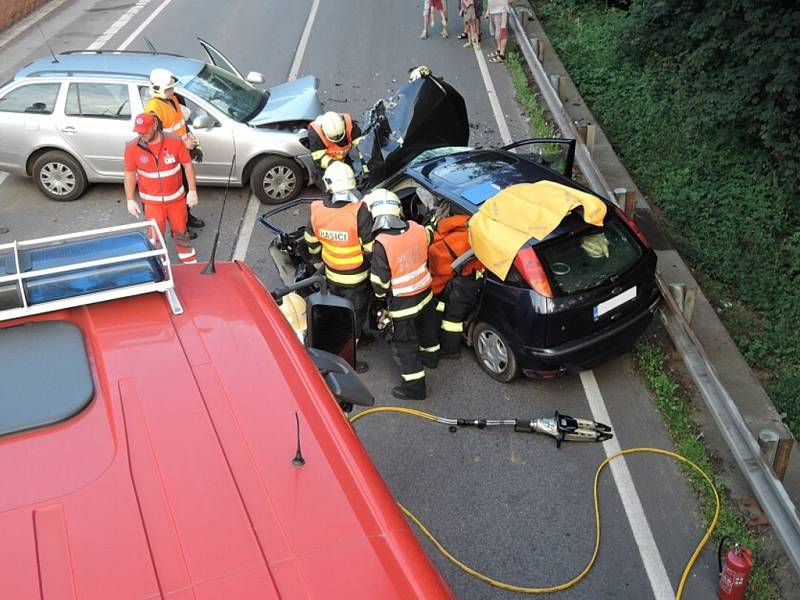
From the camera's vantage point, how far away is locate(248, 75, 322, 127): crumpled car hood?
9739 millimetres

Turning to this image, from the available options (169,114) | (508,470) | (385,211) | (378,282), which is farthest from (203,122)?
(508,470)

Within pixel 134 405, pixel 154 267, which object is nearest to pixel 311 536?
pixel 134 405

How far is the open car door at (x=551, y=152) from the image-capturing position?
26.6ft

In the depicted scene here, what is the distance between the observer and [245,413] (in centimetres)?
290

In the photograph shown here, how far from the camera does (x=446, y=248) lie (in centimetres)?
699

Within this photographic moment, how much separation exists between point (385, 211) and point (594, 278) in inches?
68.7

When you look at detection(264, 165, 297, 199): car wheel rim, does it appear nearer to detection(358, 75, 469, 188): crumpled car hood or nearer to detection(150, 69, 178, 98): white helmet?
detection(358, 75, 469, 188): crumpled car hood

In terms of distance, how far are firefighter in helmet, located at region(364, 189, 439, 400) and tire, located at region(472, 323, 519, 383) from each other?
1.40ft

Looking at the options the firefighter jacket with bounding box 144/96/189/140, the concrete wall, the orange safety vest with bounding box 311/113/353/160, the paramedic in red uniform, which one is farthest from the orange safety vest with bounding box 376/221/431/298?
the concrete wall

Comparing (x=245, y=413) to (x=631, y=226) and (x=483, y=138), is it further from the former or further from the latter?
(x=483, y=138)

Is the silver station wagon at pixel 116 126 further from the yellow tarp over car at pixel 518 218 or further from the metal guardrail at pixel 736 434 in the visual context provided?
the metal guardrail at pixel 736 434

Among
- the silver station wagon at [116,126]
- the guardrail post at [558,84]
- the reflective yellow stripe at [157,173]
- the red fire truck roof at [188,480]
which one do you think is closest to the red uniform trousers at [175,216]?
the reflective yellow stripe at [157,173]

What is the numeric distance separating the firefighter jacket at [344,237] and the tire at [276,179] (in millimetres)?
3110

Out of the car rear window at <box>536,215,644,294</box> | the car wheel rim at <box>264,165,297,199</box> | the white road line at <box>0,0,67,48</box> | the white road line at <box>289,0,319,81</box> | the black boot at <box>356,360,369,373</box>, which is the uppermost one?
the car rear window at <box>536,215,644,294</box>
